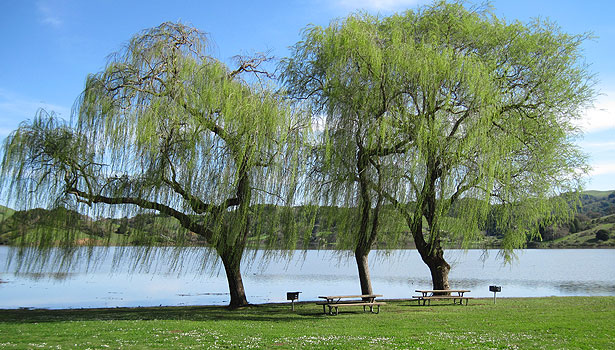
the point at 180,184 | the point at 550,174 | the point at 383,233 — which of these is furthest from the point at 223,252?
the point at 550,174

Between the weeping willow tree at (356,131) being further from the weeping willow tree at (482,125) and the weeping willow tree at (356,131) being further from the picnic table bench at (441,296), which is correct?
the picnic table bench at (441,296)

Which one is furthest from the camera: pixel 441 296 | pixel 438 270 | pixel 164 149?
pixel 438 270

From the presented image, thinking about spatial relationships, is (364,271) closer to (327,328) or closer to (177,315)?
(327,328)

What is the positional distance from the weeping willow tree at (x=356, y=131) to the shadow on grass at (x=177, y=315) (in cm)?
283

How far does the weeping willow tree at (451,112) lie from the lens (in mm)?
14281

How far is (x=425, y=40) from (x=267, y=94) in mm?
6349

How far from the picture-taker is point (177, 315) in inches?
569

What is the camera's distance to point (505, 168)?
1511 cm

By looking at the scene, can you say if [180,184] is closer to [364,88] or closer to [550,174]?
[364,88]

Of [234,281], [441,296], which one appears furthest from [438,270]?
[234,281]

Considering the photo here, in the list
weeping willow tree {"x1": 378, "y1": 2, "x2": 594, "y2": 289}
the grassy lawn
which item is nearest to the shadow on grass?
the grassy lawn

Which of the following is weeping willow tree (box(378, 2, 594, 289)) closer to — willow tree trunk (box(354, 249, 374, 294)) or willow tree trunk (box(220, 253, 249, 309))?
willow tree trunk (box(354, 249, 374, 294))

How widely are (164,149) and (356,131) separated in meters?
5.42

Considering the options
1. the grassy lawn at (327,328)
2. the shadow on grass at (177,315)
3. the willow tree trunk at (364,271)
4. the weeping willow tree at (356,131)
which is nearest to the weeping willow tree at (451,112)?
the weeping willow tree at (356,131)
